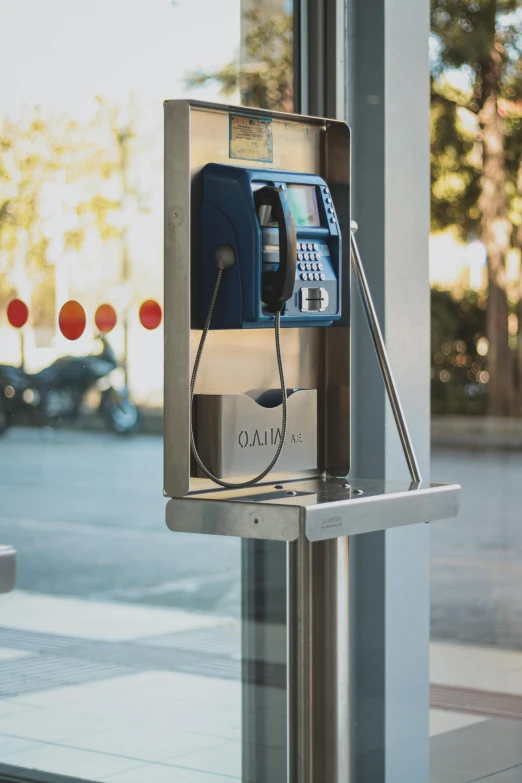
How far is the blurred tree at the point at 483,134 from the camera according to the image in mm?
14797

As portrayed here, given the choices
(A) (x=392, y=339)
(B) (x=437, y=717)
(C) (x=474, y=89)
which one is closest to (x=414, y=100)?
(A) (x=392, y=339)

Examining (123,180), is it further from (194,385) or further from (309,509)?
(309,509)

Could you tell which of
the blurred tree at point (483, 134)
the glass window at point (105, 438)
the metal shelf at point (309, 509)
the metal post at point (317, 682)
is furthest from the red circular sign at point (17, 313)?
the blurred tree at point (483, 134)

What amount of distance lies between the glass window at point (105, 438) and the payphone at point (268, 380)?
0.47 metres

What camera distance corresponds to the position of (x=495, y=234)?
16094 mm

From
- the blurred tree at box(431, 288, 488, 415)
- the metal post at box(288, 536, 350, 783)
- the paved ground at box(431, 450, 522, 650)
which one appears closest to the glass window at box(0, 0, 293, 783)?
the metal post at box(288, 536, 350, 783)

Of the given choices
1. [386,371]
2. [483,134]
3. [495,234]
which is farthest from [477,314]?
[386,371]

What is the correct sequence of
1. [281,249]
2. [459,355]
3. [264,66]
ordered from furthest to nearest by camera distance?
[459,355] < [264,66] < [281,249]

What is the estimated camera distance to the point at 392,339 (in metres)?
3.42

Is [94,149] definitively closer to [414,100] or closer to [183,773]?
[414,100]

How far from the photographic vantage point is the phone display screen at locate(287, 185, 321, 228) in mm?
2572

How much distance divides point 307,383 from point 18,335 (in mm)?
608

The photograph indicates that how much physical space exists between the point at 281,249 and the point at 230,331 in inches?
10.4

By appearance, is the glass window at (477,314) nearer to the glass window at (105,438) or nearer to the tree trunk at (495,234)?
the tree trunk at (495,234)
